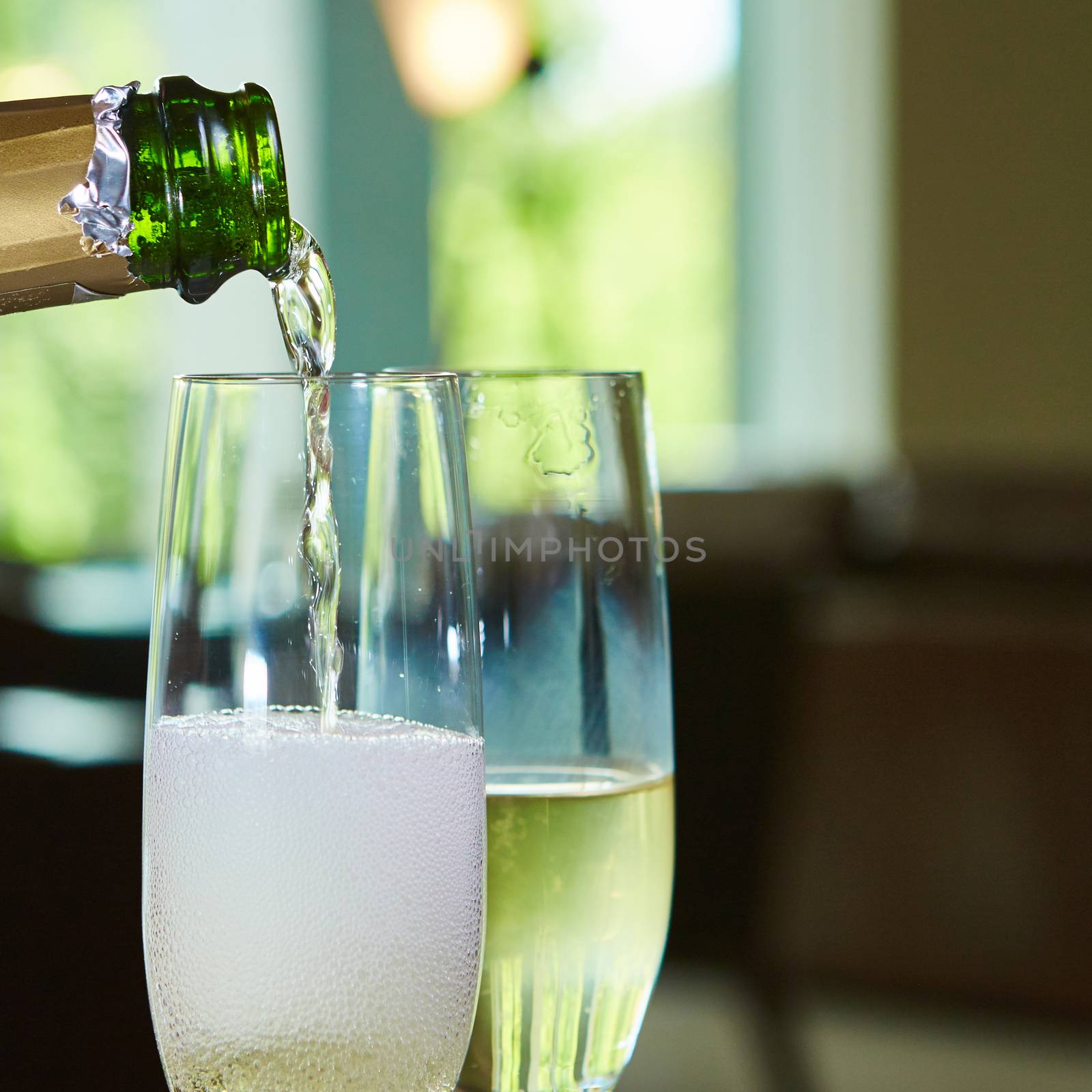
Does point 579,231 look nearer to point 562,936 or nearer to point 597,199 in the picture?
point 597,199

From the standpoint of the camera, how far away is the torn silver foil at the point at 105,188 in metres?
0.49

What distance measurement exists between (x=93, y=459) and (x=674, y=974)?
4.26 meters

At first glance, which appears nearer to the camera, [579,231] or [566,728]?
[566,728]

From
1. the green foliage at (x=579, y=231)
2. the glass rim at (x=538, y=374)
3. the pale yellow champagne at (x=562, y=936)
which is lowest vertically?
the pale yellow champagne at (x=562, y=936)

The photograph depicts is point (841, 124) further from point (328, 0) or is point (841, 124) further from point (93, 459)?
point (93, 459)

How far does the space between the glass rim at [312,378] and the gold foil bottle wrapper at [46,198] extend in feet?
0.27

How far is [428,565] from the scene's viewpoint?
0.45 meters

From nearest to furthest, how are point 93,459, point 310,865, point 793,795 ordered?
point 310,865
point 793,795
point 93,459

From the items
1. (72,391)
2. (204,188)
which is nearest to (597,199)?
(72,391)

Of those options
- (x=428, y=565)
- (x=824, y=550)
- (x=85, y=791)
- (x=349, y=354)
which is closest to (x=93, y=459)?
(x=349, y=354)

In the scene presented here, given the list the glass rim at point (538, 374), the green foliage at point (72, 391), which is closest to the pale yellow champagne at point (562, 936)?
the glass rim at point (538, 374)

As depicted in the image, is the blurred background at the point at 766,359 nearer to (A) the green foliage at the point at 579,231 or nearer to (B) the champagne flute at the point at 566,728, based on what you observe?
(A) the green foliage at the point at 579,231

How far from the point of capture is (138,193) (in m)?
0.51

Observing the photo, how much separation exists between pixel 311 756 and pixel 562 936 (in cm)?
13
